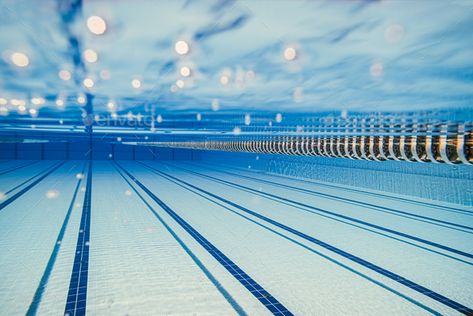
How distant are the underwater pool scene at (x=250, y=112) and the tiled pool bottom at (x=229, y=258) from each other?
1.0 inches

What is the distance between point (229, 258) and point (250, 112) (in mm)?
5029

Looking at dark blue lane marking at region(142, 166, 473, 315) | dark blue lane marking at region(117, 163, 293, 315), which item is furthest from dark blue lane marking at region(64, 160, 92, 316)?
dark blue lane marking at region(142, 166, 473, 315)

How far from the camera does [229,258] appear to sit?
3830mm

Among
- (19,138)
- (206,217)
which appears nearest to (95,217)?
(206,217)

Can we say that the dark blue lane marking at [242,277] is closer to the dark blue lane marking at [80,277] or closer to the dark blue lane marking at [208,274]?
the dark blue lane marking at [208,274]

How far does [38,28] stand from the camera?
120 inches

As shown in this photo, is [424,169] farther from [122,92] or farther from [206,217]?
[122,92]

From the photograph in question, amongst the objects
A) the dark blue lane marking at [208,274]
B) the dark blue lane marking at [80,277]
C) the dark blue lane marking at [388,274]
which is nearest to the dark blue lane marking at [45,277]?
the dark blue lane marking at [80,277]

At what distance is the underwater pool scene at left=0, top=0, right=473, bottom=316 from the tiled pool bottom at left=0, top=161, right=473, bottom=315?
0.02m

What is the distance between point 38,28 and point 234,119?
699 cm

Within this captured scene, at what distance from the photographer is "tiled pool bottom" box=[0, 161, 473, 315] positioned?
2730 mm

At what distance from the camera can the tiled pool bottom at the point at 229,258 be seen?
2.73 meters

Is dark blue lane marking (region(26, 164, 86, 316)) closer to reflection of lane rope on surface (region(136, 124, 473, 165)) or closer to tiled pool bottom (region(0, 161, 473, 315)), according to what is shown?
tiled pool bottom (region(0, 161, 473, 315))

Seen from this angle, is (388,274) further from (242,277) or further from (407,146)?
(407,146)
